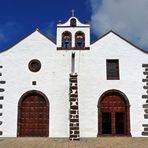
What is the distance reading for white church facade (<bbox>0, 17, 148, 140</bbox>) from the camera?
829 inches

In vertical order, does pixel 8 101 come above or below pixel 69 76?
below

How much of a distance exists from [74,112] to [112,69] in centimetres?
408

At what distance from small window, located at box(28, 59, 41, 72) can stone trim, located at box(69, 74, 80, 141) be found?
2.33 meters

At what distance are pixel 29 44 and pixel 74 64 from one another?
3.15 meters

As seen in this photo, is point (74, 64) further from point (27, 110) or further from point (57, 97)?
point (27, 110)

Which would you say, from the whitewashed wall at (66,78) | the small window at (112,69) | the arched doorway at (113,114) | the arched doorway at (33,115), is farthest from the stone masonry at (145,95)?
the arched doorway at (33,115)

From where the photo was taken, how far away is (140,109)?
837 inches

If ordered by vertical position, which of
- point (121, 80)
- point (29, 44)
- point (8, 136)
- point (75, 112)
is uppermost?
point (29, 44)

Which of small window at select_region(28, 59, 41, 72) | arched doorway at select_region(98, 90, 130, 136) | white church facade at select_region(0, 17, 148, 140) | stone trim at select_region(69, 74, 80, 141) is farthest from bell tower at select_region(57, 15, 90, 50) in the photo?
arched doorway at select_region(98, 90, 130, 136)

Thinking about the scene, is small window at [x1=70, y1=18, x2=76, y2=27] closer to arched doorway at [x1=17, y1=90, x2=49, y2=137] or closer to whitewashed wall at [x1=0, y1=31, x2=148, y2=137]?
whitewashed wall at [x1=0, y1=31, x2=148, y2=137]

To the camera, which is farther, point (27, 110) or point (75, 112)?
point (27, 110)

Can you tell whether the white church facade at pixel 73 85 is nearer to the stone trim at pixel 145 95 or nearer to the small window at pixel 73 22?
the stone trim at pixel 145 95

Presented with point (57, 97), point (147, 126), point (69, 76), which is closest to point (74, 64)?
point (69, 76)

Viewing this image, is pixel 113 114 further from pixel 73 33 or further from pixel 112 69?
pixel 73 33
